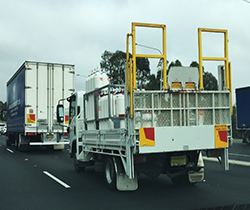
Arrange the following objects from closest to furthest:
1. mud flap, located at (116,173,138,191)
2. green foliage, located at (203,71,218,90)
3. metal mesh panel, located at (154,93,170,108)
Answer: metal mesh panel, located at (154,93,170,108) → mud flap, located at (116,173,138,191) → green foliage, located at (203,71,218,90)

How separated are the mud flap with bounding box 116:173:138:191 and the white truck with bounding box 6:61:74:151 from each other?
11.1 metres

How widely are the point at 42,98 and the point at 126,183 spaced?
38.6ft

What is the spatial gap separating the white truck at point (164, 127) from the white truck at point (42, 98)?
34.4ft

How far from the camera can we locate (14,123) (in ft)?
69.0

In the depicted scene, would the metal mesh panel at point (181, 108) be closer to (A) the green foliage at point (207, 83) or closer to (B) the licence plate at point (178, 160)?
(B) the licence plate at point (178, 160)

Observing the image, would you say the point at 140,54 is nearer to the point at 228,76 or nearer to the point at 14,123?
the point at 228,76

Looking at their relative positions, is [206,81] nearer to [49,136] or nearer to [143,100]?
[143,100]

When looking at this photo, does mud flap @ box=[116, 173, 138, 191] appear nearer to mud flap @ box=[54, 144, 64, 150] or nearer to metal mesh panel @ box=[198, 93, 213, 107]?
metal mesh panel @ box=[198, 93, 213, 107]

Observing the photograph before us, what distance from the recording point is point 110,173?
820cm

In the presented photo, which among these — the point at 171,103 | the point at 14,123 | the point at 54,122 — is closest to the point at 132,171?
the point at 171,103

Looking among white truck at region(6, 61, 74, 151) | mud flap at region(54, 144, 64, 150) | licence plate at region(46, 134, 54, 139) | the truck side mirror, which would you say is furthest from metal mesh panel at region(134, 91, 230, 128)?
mud flap at region(54, 144, 64, 150)

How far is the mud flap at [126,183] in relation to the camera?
7518 mm

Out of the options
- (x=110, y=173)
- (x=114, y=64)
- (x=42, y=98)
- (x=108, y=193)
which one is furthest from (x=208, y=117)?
(x=114, y=64)

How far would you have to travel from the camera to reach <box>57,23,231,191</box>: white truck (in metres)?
6.69
